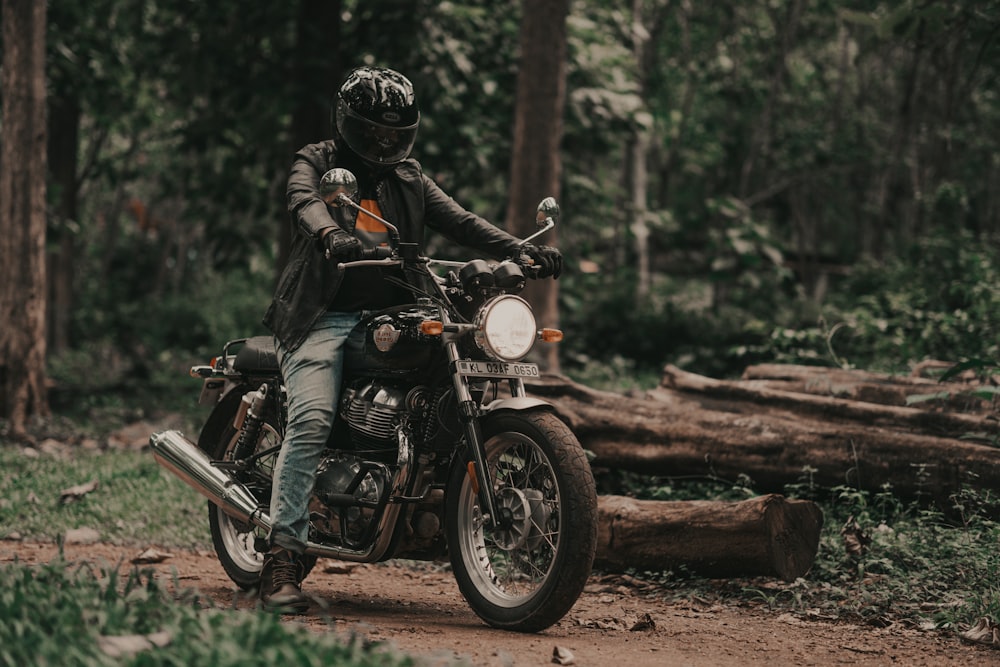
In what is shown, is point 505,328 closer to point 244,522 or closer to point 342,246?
point 342,246

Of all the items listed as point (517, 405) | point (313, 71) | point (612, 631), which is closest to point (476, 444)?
point (517, 405)

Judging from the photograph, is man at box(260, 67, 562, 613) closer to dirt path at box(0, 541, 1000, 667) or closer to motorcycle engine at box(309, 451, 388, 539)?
motorcycle engine at box(309, 451, 388, 539)

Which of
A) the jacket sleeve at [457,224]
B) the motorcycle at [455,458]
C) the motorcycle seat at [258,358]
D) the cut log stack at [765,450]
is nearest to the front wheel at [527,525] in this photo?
the motorcycle at [455,458]

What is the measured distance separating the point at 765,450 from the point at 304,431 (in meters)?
2.93

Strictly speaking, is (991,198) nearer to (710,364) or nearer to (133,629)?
(710,364)

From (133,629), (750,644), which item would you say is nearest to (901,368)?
(750,644)

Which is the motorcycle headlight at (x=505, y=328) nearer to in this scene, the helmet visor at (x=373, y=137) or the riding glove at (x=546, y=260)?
the riding glove at (x=546, y=260)

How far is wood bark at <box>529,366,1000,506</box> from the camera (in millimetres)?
6371

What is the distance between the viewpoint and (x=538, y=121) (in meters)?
10.8

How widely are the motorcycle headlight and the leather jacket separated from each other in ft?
2.26

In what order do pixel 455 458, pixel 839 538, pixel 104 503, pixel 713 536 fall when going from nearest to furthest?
pixel 455 458, pixel 713 536, pixel 839 538, pixel 104 503

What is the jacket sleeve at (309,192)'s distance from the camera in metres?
4.99

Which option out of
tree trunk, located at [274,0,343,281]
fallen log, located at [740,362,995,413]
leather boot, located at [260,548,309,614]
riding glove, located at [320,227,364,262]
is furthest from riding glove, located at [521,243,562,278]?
tree trunk, located at [274,0,343,281]

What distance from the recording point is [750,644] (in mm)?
5023
